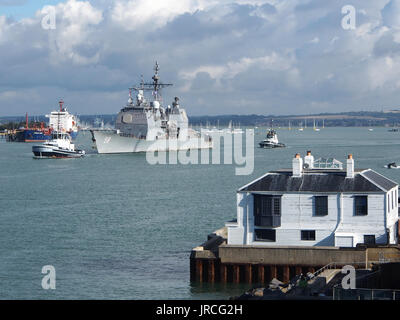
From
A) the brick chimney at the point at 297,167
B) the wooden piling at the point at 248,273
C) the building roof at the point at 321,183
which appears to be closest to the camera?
the wooden piling at the point at 248,273

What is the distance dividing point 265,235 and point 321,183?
2.85 meters

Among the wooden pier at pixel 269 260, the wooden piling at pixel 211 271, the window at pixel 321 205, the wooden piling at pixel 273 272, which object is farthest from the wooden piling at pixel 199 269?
the window at pixel 321 205

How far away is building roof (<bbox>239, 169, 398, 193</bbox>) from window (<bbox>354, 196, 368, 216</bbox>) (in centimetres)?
29

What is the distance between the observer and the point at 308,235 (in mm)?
28125

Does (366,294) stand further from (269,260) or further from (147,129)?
(147,129)

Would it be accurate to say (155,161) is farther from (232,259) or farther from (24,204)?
(232,259)

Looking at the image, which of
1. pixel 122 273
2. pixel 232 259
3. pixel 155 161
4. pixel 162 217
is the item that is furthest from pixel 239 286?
pixel 155 161

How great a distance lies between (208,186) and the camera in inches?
2677

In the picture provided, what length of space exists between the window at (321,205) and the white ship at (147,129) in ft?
321

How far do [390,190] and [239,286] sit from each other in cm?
665

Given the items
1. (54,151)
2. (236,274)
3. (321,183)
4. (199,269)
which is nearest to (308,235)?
(321,183)

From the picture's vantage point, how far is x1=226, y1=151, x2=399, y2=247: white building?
2770 cm

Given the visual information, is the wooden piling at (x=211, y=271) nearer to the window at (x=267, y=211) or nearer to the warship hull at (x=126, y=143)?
the window at (x=267, y=211)

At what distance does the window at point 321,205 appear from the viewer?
91.9ft
